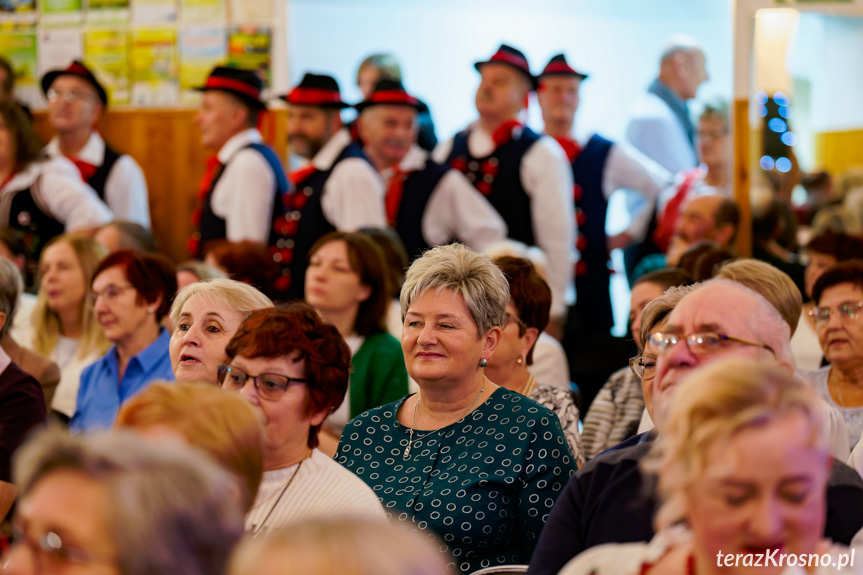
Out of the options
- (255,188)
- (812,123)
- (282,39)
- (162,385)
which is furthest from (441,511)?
(812,123)

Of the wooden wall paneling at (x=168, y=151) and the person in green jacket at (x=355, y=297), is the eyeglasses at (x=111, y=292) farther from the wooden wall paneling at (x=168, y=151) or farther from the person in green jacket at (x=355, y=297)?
the wooden wall paneling at (x=168, y=151)

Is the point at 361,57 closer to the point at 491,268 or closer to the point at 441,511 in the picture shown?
the point at 491,268

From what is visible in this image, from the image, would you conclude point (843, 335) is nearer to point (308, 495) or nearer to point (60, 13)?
point (308, 495)

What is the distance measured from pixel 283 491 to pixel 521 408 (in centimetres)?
60

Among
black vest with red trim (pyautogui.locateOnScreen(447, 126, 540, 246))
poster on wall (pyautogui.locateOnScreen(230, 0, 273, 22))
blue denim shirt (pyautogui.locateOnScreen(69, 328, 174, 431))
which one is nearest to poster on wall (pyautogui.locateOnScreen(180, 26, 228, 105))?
poster on wall (pyautogui.locateOnScreen(230, 0, 273, 22))

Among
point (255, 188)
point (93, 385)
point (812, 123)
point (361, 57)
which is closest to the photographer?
point (93, 385)

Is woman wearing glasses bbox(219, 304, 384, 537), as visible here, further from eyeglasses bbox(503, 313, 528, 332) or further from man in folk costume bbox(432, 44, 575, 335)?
man in folk costume bbox(432, 44, 575, 335)

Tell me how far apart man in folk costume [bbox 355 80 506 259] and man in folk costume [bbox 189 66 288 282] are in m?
0.54

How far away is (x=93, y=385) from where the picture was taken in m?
3.61

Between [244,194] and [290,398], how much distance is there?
3.08 metres

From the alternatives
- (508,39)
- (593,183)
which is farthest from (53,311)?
(508,39)

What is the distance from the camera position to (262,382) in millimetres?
2248

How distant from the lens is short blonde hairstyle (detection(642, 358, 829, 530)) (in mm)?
1359

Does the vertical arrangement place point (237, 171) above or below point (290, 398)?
above
